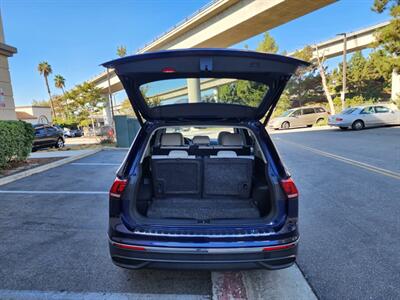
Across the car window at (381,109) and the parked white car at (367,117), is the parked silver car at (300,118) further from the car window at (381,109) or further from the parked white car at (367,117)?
the car window at (381,109)

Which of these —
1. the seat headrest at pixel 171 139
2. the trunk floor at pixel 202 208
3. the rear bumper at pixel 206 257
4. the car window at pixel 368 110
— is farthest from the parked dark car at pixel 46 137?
the car window at pixel 368 110

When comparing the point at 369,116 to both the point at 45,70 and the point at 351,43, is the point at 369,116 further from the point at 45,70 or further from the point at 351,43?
the point at 45,70

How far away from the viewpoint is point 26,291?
2301mm

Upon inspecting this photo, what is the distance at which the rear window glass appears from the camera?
2.90 meters

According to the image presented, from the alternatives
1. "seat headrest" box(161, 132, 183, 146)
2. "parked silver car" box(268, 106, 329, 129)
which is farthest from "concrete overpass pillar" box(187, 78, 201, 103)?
"parked silver car" box(268, 106, 329, 129)

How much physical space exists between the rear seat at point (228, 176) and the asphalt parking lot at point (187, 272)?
88 cm

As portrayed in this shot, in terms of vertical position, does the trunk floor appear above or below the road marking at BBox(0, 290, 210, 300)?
above

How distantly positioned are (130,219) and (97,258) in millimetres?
1011

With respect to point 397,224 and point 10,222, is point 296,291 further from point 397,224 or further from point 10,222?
point 10,222

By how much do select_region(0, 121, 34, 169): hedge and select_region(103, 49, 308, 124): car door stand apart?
19.3 ft

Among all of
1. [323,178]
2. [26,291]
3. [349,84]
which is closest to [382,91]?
[349,84]

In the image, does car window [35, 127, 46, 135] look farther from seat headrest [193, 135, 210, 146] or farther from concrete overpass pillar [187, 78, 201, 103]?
concrete overpass pillar [187, 78, 201, 103]

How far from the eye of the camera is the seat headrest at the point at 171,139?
12.2 feet

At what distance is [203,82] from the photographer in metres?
3.00
